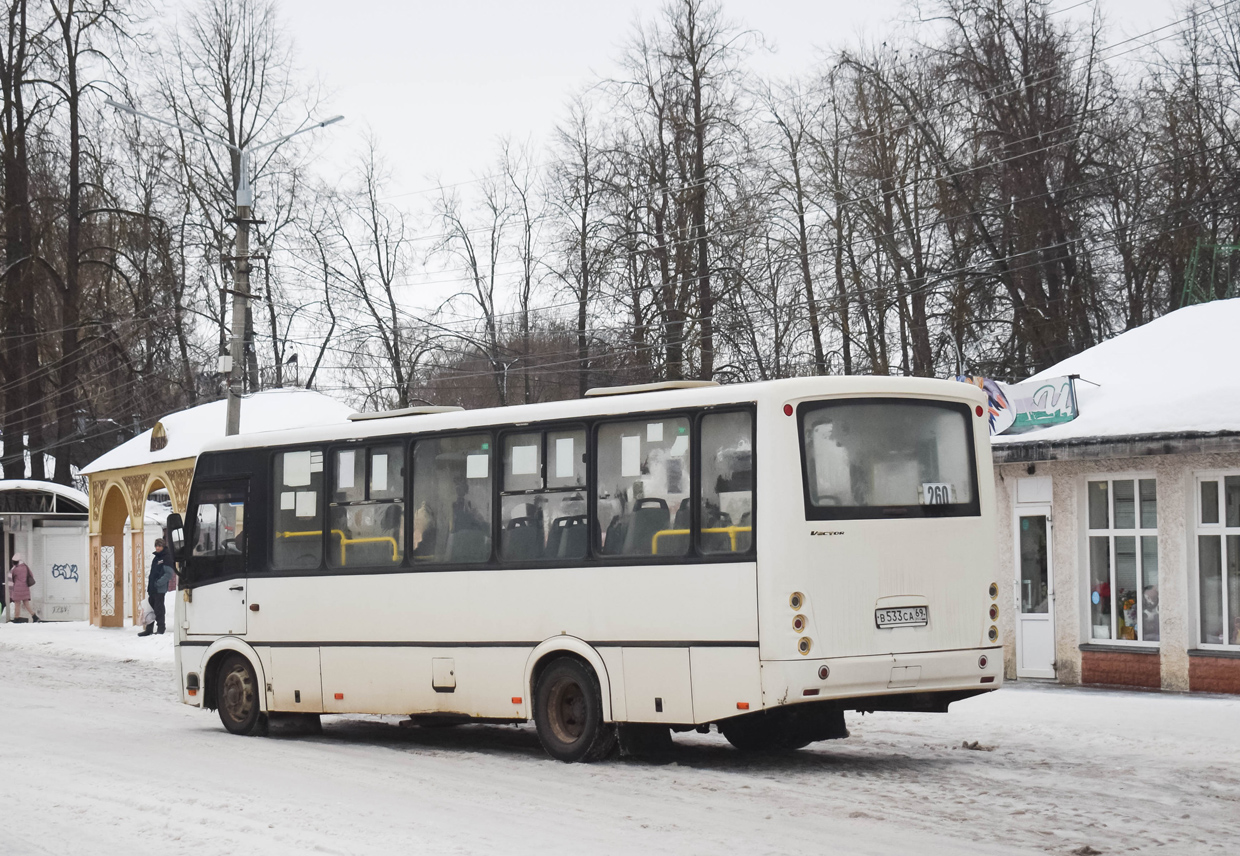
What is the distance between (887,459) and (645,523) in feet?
6.32

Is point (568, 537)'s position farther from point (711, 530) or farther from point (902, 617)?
point (902, 617)

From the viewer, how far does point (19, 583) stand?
130 ft

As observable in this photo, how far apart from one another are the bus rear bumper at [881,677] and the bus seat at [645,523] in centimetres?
151

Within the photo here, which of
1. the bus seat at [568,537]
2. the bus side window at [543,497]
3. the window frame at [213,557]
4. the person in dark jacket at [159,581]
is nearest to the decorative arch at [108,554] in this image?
the person in dark jacket at [159,581]

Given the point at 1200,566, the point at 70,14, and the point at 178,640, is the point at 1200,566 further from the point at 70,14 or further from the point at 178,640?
the point at 70,14

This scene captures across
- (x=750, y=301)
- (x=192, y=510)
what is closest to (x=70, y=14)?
(x=750, y=301)

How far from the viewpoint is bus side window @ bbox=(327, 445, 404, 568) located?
569 inches

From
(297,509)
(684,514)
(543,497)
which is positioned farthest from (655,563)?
(297,509)

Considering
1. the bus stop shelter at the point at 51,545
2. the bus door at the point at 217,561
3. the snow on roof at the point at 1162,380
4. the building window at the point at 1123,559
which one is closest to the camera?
the bus door at the point at 217,561

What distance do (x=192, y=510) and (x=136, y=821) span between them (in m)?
7.44

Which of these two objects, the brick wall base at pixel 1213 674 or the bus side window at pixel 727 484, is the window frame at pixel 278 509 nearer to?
the bus side window at pixel 727 484

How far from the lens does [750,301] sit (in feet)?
125

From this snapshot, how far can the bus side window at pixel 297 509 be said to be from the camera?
15.2 metres

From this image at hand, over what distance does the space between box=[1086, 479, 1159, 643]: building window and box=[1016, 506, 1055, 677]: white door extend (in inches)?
21.2
